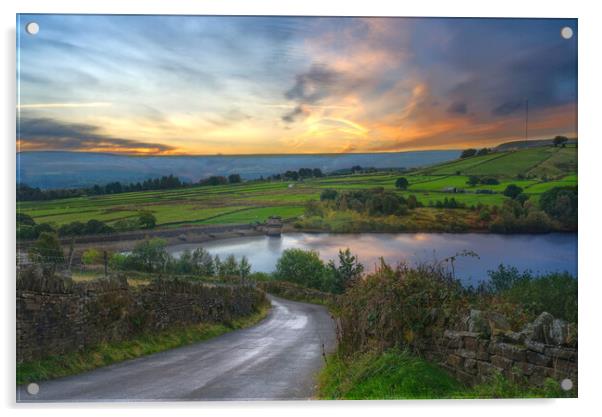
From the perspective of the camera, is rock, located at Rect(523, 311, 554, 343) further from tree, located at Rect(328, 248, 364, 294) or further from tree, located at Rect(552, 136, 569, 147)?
tree, located at Rect(552, 136, 569, 147)

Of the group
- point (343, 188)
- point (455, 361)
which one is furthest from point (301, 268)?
point (455, 361)

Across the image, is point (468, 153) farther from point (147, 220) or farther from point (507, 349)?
point (147, 220)

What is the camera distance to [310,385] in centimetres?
734

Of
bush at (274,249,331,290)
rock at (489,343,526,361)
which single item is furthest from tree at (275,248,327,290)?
rock at (489,343,526,361)

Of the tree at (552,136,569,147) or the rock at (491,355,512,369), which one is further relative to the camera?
the tree at (552,136,569,147)

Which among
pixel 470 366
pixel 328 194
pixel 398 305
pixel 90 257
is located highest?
pixel 328 194

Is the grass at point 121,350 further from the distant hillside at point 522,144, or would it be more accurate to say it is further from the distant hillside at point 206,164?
the distant hillside at point 522,144

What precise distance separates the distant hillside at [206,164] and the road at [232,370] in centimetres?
165

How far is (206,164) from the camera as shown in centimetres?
785

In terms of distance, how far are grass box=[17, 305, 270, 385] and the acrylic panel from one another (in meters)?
0.04

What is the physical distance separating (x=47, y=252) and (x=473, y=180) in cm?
482

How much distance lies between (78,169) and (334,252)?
2.99 metres


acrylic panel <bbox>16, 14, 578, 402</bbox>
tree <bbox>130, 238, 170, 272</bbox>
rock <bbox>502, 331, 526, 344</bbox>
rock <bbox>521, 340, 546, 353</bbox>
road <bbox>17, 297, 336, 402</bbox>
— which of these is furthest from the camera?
tree <bbox>130, 238, 170, 272</bbox>

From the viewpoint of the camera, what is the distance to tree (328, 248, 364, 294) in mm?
7812
